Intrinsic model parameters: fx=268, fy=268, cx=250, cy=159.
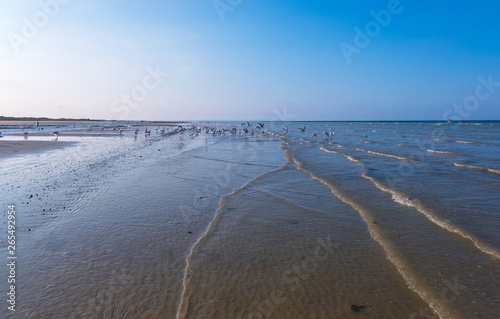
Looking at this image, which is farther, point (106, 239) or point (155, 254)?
point (106, 239)

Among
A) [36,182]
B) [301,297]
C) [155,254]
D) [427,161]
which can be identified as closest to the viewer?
[301,297]

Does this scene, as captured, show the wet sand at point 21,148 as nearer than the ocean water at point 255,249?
No

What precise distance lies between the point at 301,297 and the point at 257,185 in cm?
780

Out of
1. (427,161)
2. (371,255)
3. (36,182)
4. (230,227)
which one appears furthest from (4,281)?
(427,161)

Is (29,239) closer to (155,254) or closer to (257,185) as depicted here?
(155,254)

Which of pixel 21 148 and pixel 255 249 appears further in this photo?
pixel 21 148

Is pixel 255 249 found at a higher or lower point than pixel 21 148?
lower

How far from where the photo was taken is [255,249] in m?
6.07

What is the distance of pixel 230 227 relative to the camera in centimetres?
731

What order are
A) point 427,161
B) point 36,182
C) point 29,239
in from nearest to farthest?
point 29,239
point 36,182
point 427,161

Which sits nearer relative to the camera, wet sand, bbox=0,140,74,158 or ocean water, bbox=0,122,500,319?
ocean water, bbox=0,122,500,319

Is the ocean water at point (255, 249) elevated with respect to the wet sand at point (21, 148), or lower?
lower

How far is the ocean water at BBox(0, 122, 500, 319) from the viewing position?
13.9 ft

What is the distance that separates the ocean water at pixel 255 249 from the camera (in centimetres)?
423
